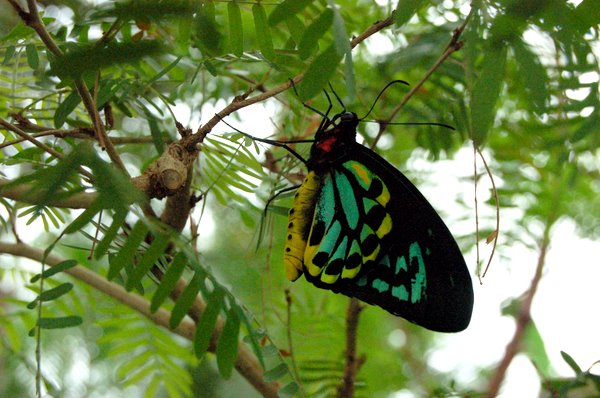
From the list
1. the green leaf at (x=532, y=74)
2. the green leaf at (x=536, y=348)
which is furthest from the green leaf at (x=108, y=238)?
the green leaf at (x=536, y=348)

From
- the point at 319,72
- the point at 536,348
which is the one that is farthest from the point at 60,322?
the point at 536,348

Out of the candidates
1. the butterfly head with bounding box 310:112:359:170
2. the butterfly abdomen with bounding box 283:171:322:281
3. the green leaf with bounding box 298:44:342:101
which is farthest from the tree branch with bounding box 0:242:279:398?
the green leaf with bounding box 298:44:342:101

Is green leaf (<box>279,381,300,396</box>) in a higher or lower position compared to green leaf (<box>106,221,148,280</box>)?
lower

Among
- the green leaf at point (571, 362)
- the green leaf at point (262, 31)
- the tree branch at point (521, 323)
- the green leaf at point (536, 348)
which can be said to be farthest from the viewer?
the green leaf at point (536, 348)

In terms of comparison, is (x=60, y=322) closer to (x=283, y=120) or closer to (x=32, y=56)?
(x=32, y=56)

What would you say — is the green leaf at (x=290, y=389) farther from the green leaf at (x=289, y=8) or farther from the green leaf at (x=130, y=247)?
the green leaf at (x=289, y=8)

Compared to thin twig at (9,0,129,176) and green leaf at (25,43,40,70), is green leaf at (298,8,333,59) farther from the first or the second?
green leaf at (25,43,40,70)
